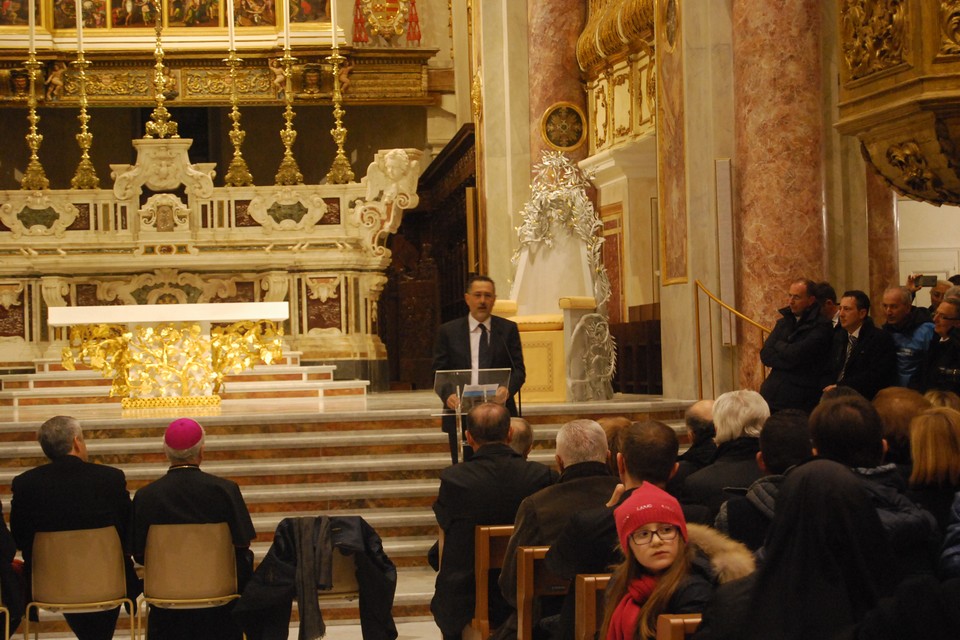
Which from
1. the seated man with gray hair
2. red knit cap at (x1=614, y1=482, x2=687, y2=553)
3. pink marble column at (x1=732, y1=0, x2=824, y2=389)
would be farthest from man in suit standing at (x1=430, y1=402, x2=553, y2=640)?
pink marble column at (x1=732, y1=0, x2=824, y2=389)

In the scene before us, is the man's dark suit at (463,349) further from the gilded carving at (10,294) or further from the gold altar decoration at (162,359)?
the gilded carving at (10,294)

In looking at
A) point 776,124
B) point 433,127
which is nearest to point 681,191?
point 776,124

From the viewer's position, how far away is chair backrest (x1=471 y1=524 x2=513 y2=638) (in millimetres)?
5168

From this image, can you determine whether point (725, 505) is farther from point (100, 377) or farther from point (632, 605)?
point (100, 377)

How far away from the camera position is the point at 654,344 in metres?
13.2

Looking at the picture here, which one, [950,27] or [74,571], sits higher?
[950,27]

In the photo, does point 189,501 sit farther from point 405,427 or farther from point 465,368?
point 405,427

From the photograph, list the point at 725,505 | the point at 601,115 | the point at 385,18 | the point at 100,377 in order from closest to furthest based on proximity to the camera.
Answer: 1. the point at 725,505
2. the point at 100,377
3. the point at 601,115
4. the point at 385,18

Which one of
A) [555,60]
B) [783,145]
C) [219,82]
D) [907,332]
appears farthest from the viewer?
[219,82]

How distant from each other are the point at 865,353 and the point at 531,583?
318 centimetres

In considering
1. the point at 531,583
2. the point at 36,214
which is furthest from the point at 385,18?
the point at 531,583

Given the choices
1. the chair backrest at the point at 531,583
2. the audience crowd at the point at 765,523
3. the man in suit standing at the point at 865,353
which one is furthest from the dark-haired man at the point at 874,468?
the man in suit standing at the point at 865,353

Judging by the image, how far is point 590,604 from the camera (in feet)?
12.7

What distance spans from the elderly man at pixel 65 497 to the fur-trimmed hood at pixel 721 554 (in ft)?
10.1
